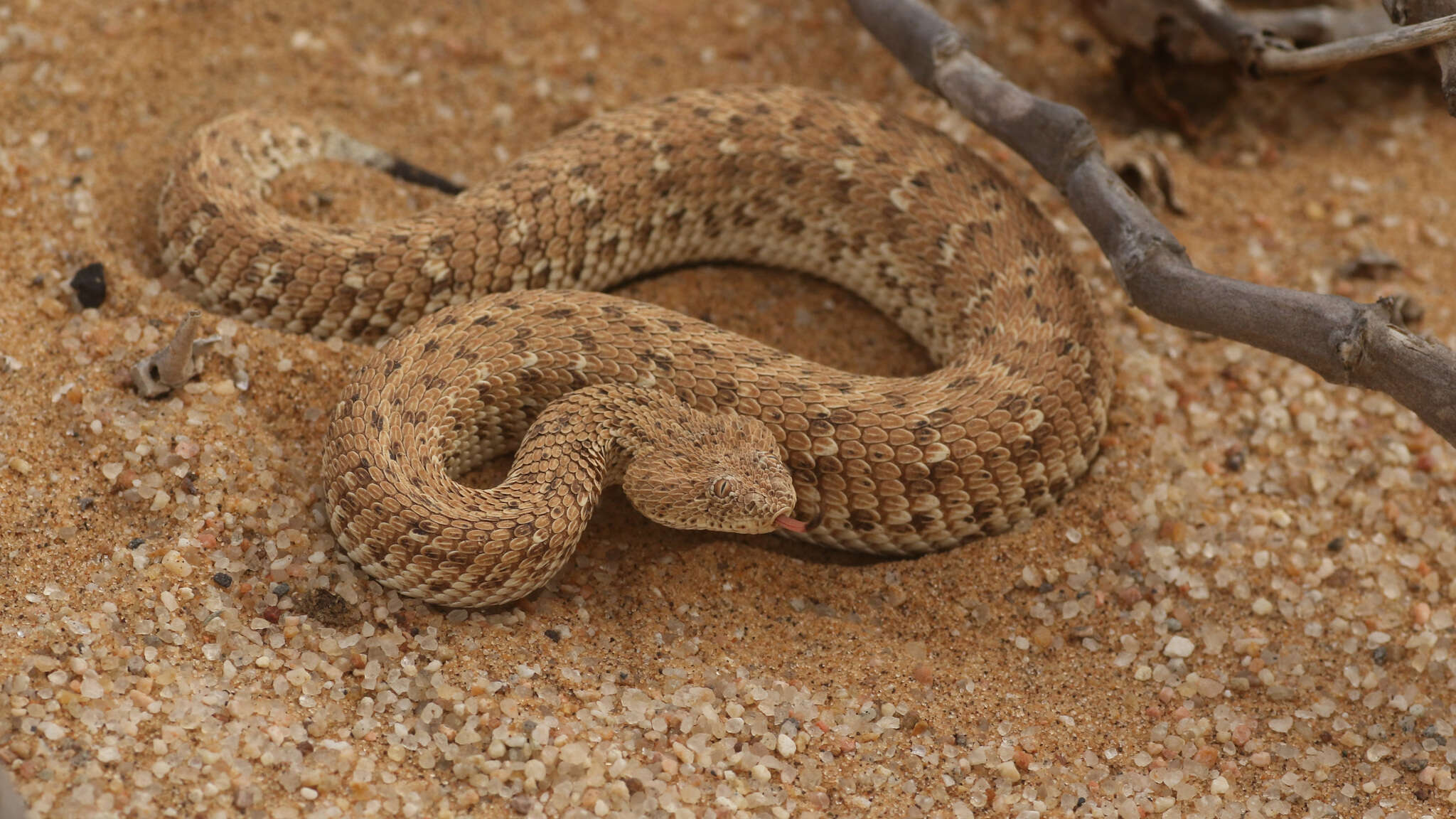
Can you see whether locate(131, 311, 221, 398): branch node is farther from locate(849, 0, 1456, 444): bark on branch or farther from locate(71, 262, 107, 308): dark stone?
locate(849, 0, 1456, 444): bark on branch

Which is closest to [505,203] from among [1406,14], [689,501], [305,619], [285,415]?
[285,415]

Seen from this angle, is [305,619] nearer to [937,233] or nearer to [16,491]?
[16,491]

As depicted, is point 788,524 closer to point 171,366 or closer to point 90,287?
point 171,366

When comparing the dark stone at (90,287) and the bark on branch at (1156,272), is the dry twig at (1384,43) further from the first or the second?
the dark stone at (90,287)

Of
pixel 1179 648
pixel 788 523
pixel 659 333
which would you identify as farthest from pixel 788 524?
pixel 1179 648

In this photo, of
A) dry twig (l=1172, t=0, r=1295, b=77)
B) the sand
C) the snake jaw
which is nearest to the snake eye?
the snake jaw

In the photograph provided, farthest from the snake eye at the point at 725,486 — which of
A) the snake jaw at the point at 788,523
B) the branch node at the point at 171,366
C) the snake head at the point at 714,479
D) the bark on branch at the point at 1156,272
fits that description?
the branch node at the point at 171,366
